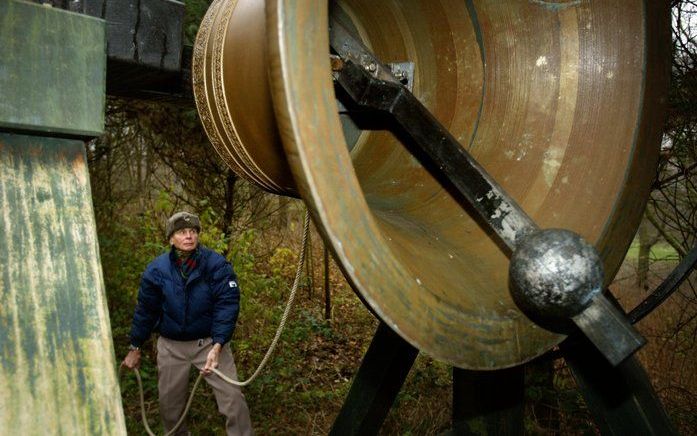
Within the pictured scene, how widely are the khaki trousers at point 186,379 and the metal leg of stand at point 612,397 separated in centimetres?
197

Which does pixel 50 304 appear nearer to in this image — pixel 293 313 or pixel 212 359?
pixel 212 359

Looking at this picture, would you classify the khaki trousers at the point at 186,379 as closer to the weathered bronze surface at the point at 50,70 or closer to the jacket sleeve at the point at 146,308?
the jacket sleeve at the point at 146,308

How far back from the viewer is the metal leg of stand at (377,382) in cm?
198

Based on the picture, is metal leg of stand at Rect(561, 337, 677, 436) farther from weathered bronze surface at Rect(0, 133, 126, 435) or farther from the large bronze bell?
weathered bronze surface at Rect(0, 133, 126, 435)

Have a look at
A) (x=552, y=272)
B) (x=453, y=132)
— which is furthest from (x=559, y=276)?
(x=453, y=132)

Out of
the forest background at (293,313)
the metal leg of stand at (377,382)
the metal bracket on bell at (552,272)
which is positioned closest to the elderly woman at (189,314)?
the forest background at (293,313)

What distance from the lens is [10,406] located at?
0.87m

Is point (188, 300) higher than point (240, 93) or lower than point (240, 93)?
lower

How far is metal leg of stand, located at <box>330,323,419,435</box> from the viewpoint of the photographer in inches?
78.1

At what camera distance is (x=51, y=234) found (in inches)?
40.3

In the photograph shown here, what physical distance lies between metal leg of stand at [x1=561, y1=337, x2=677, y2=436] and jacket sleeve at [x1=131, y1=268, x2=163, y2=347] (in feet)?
7.35

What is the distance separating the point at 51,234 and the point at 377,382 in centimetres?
127

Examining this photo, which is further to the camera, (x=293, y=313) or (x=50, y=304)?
(x=293, y=313)

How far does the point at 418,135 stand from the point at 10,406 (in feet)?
2.92
